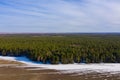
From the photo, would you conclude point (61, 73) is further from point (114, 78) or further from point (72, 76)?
point (114, 78)

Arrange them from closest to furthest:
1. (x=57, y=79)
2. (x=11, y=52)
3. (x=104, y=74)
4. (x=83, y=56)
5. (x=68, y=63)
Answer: (x=57, y=79)
(x=104, y=74)
(x=68, y=63)
(x=83, y=56)
(x=11, y=52)

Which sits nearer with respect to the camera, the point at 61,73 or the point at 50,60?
the point at 61,73

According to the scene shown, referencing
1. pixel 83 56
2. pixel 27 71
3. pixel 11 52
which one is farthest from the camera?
pixel 11 52

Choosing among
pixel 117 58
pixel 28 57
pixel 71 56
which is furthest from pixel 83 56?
pixel 28 57

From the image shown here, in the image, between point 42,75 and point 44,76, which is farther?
point 42,75

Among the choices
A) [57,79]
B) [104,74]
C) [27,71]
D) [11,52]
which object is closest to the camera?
[57,79]

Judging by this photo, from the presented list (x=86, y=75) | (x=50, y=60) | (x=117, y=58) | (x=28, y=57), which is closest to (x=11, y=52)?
(x=28, y=57)

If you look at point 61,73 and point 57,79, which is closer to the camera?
point 57,79

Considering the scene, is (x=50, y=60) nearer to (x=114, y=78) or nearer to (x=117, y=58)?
(x=117, y=58)

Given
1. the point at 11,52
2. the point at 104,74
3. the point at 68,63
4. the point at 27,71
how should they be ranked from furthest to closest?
the point at 11,52
the point at 68,63
the point at 27,71
the point at 104,74
